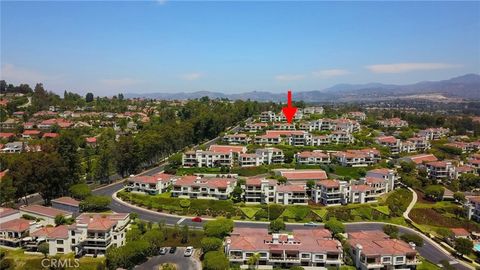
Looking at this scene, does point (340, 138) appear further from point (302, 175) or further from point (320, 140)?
point (302, 175)

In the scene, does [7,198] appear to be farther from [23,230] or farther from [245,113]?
[245,113]

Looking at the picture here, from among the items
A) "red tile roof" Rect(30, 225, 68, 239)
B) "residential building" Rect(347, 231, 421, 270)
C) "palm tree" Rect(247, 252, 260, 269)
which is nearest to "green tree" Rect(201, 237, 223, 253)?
A: "palm tree" Rect(247, 252, 260, 269)

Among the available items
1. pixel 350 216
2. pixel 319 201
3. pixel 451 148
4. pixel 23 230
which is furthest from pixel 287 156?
pixel 23 230

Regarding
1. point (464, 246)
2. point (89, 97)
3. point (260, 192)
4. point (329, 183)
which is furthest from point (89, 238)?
point (89, 97)

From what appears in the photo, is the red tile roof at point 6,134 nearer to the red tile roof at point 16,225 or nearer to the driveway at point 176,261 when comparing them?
the red tile roof at point 16,225

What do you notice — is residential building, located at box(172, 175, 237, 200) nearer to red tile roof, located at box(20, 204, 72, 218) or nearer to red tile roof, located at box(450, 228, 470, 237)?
red tile roof, located at box(20, 204, 72, 218)
